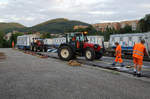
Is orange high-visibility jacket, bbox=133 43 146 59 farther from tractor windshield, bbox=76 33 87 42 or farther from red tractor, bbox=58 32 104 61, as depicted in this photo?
tractor windshield, bbox=76 33 87 42

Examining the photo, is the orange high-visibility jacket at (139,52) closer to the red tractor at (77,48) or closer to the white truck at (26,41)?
the red tractor at (77,48)

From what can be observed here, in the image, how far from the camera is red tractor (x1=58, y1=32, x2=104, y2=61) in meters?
13.7

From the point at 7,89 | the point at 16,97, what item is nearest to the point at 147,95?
the point at 16,97

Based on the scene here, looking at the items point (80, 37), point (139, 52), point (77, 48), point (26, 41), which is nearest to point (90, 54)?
point (77, 48)

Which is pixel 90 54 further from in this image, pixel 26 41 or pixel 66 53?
pixel 26 41

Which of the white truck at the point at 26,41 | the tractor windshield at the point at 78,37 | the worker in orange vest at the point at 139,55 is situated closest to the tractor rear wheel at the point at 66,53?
the tractor windshield at the point at 78,37

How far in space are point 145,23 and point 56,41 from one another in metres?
36.0

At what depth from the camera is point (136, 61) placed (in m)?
7.68

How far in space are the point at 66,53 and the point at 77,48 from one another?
1019 mm

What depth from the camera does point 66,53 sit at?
14.0 meters

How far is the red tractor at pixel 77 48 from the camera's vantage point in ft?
44.8

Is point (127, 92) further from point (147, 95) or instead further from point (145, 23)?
point (145, 23)

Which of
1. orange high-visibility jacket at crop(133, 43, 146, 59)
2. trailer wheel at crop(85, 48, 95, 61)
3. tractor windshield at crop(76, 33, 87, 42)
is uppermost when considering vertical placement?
tractor windshield at crop(76, 33, 87, 42)

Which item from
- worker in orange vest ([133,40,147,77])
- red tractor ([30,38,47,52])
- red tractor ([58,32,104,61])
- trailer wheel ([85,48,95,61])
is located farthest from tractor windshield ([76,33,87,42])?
red tractor ([30,38,47,52])
